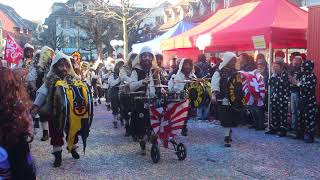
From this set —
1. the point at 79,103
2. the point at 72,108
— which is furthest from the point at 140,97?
the point at 72,108

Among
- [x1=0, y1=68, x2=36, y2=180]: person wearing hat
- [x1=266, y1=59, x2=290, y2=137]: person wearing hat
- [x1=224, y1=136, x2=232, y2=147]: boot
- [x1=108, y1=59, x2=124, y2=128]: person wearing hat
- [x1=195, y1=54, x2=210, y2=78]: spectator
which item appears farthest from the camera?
[x1=195, y1=54, x2=210, y2=78]: spectator

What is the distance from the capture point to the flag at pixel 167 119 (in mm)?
7773

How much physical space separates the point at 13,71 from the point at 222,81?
620 cm

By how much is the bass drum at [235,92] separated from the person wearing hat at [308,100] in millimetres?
1613

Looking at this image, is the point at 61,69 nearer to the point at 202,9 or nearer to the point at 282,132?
the point at 282,132

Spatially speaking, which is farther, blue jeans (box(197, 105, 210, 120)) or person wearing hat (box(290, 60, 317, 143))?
blue jeans (box(197, 105, 210, 120))

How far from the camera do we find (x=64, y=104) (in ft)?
22.7

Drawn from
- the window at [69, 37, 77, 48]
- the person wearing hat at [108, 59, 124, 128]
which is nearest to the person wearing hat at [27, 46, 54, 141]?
the person wearing hat at [108, 59, 124, 128]

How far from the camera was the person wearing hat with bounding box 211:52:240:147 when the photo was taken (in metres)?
8.72

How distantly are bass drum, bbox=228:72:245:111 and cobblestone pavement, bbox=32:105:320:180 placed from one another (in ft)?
2.79

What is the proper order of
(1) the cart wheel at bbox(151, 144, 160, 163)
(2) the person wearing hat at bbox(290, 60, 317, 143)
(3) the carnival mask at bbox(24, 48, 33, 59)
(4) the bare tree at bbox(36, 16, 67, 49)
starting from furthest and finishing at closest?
1. (4) the bare tree at bbox(36, 16, 67, 49)
2. (3) the carnival mask at bbox(24, 48, 33, 59)
3. (2) the person wearing hat at bbox(290, 60, 317, 143)
4. (1) the cart wheel at bbox(151, 144, 160, 163)

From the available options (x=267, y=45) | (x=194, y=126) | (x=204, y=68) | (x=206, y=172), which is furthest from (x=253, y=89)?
(x=206, y=172)

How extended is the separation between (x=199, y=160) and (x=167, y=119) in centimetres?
89

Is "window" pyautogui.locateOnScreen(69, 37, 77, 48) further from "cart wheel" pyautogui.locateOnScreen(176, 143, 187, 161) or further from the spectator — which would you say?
"cart wheel" pyautogui.locateOnScreen(176, 143, 187, 161)
